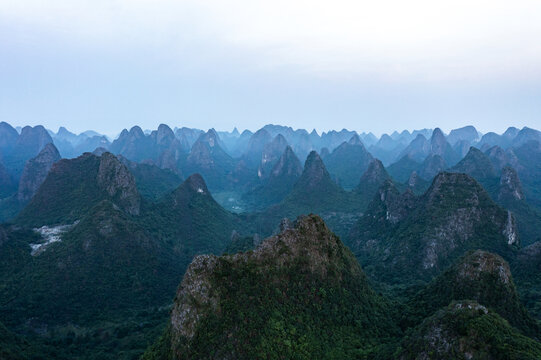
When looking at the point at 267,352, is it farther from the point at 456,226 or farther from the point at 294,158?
the point at 294,158

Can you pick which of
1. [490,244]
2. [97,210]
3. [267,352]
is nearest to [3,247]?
[97,210]

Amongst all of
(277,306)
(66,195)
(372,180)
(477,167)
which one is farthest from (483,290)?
(477,167)

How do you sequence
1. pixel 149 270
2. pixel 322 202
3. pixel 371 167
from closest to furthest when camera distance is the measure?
pixel 149 270
pixel 322 202
pixel 371 167

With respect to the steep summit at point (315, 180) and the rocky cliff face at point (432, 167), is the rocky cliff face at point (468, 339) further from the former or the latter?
the rocky cliff face at point (432, 167)

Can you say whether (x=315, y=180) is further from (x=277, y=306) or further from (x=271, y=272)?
(x=277, y=306)

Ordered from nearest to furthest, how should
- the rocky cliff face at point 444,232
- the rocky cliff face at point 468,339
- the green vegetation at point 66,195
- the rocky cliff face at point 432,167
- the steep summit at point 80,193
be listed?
1. the rocky cliff face at point 468,339
2. the rocky cliff face at point 444,232
3. the green vegetation at point 66,195
4. the steep summit at point 80,193
5. the rocky cliff face at point 432,167

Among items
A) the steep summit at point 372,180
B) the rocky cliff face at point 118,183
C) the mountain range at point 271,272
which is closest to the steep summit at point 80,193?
the rocky cliff face at point 118,183
